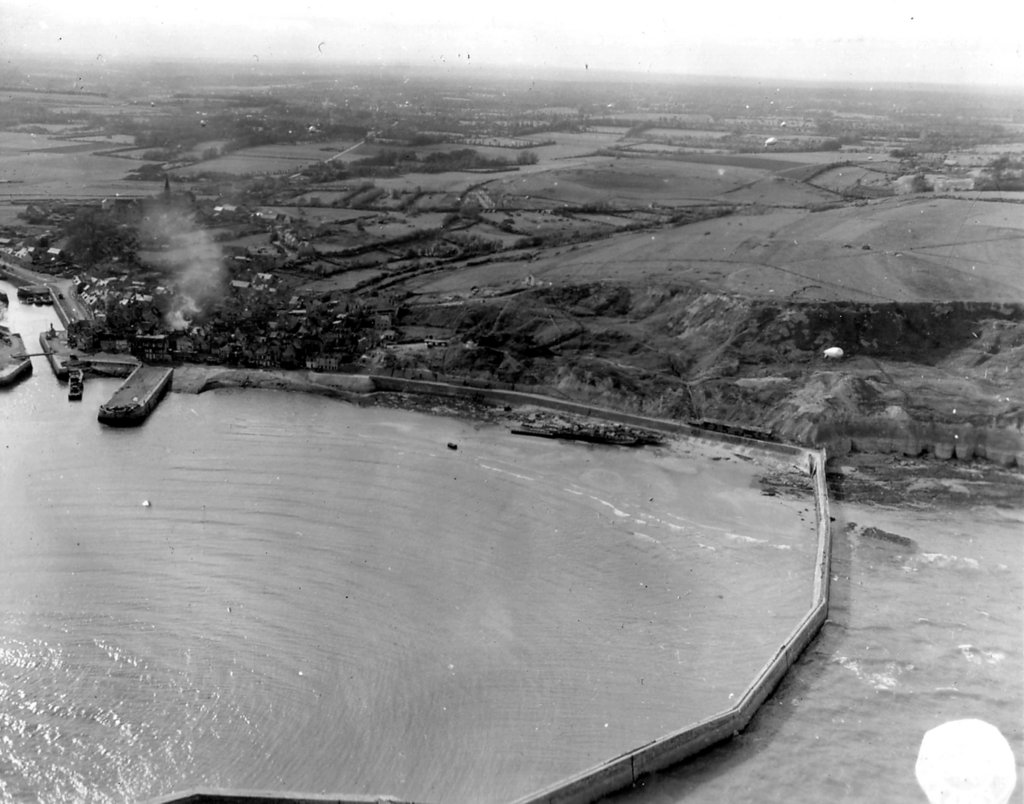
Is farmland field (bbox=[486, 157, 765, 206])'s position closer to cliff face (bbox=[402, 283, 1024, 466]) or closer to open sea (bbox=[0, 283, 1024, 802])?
cliff face (bbox=[402, 283, 1024, 466])

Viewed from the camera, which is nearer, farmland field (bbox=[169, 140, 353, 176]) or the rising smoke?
the rising smoke

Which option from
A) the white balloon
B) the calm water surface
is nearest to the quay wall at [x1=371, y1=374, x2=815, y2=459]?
the calm water surface

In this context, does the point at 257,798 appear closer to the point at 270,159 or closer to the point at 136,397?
the point at 136,397

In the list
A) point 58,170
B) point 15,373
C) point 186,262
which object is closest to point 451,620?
point 15,373

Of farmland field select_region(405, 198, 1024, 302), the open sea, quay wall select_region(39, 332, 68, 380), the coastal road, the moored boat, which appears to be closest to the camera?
the open sea

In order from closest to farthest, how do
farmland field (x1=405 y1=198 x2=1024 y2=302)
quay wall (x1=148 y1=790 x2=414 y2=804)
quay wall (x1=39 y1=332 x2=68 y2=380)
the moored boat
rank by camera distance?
1. quay wall (x1=148 y1=790 x2=414 y2=804)
2. the moored boat
3. quay wall (x1=39 y1=332 x2=68 y2=380)
4. farmland field (x1=405 y1=198 x2=1024 y2=302)

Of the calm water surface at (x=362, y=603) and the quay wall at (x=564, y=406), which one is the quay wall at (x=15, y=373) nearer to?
the calm water surface at (x=362, y=603)
